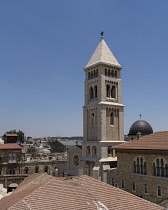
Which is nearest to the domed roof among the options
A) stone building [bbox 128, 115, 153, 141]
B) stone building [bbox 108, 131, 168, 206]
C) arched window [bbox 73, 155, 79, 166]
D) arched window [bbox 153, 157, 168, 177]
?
stone building [bbox 128, 115, 153, 141]

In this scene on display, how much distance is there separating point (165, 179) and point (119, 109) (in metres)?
14.5

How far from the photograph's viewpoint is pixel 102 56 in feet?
120

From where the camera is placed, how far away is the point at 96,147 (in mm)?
34312

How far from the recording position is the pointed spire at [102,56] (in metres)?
36.4

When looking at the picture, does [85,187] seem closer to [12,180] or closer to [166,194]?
[166,194]

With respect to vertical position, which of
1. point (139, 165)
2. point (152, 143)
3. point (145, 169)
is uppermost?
point (152, 143)

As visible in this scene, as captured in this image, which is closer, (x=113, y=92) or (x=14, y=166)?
(x=113, y=92)

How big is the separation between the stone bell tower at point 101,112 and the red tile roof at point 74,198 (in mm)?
17701

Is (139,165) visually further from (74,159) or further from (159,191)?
(74,159)

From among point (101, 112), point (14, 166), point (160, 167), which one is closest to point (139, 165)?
point (160, 167)

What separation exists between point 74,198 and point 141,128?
37.0 meters

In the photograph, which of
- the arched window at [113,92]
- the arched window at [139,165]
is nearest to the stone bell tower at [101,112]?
the arched window at [113,92]

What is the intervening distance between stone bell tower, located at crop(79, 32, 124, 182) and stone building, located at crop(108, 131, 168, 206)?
12.6 ft

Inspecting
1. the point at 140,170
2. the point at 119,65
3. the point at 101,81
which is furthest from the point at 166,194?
the point at 119,65
